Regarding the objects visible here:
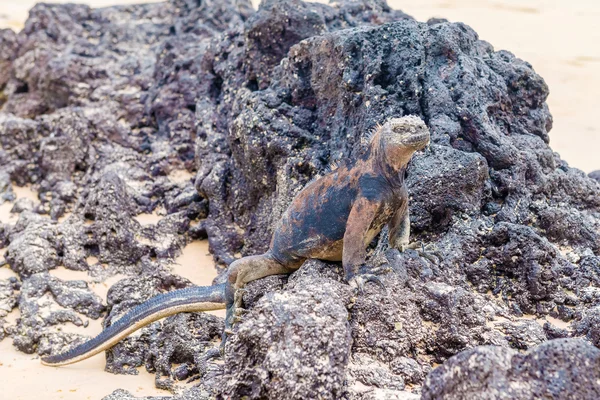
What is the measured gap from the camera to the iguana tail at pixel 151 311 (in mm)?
4402

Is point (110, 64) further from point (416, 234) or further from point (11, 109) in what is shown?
point (416, 234)

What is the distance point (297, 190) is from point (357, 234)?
1305 millimetres

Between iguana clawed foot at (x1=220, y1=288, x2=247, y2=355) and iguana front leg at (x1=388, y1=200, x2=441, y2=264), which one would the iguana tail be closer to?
iguana clawed foot at (x1=220, y1=288, x2=247, y2=355)

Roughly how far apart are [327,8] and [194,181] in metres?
2.12

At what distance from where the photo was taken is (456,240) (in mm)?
4070

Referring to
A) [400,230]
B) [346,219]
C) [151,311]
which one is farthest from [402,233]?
[151,311]

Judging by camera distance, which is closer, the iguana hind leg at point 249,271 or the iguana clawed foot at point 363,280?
the iguana clawed foot at point 363,280

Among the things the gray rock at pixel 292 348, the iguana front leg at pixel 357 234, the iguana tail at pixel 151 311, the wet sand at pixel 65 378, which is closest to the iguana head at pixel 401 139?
the iguana front leg at pixel 357 234

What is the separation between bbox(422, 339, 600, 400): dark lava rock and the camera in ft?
7.79

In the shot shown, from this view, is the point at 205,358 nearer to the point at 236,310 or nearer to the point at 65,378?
the point at 236,310

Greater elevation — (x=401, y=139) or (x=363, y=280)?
(x=401, y=139)

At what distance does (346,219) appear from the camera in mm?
3738

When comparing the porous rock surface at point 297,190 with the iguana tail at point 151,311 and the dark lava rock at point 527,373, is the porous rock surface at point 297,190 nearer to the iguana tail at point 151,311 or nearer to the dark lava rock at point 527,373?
the dark lava rock at point 527,373

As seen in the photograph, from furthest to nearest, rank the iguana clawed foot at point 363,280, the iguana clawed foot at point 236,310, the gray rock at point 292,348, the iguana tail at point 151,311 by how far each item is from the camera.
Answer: the iguana tail at point 151,311 < the iguana clawed foot at point 236,310 < the iguana clawed foot at point 363,280 < the gray rock at point 292,348
